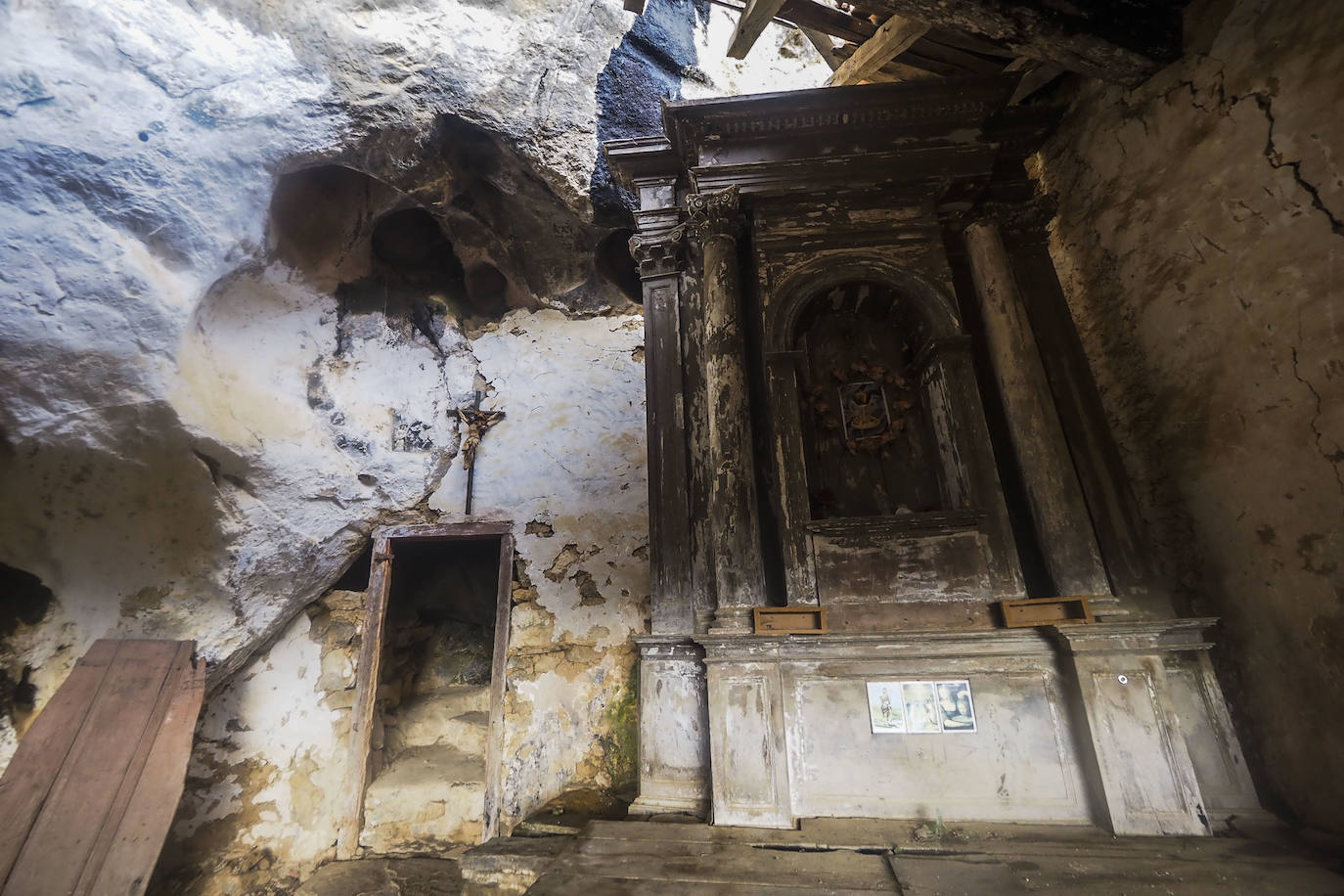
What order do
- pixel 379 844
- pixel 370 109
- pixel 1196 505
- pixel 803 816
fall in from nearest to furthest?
pixel 803 816, pixel 1196 505, pixel 379 844, pixel 370 109

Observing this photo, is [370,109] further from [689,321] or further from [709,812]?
[709,812]

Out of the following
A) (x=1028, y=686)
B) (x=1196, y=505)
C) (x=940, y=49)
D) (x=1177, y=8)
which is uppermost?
Result: (x=940, y=49)

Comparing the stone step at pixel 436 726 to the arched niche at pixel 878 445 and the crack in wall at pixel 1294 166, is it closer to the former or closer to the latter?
the arched niche at pixel 878 445

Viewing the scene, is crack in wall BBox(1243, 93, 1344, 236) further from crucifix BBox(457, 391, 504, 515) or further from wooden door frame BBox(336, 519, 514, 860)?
crucifix BBox(457, 391, 504, 515)

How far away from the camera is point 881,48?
13.6 feet

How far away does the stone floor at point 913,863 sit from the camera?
2.11 m

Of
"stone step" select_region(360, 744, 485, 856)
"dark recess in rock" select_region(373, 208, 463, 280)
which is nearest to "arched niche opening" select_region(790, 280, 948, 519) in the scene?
"stone step" select_region(360, 744, 485, 856)

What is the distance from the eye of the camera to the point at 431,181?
5531mm

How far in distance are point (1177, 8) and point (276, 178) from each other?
6.44 meters

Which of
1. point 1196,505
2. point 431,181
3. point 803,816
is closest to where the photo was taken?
point 803,816

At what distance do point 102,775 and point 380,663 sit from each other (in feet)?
6.25

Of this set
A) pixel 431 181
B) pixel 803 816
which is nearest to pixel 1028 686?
pixel 803 816

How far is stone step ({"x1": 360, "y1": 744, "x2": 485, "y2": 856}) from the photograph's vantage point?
4.53 metres

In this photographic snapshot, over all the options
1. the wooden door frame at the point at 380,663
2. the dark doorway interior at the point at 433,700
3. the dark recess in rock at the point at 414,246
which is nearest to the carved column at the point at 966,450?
the wooden door frame at the point at 380,663
